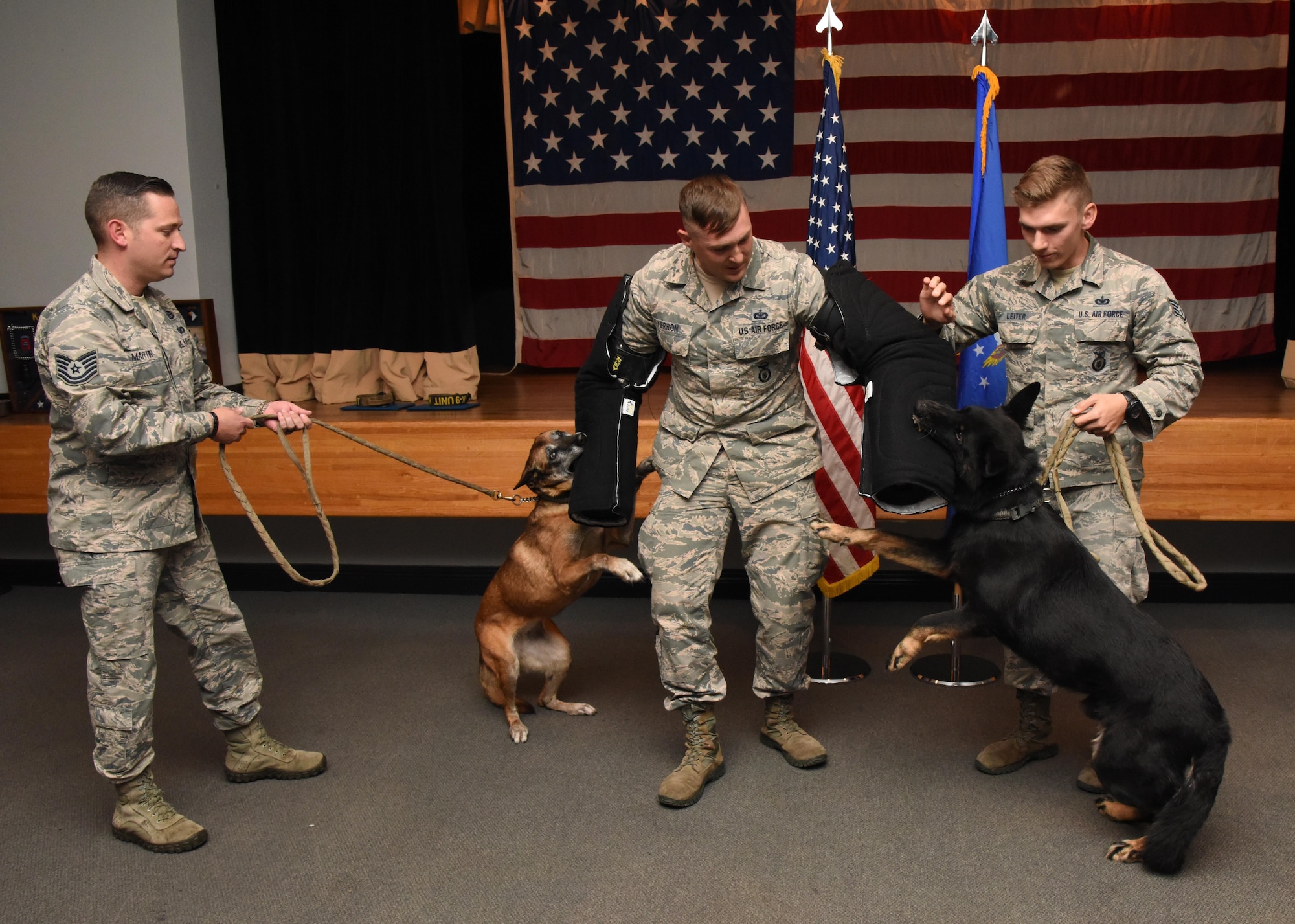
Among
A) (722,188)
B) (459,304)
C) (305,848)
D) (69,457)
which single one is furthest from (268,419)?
(459,304)

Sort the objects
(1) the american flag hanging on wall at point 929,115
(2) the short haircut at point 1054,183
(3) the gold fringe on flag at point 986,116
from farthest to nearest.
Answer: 1. (1) the american flag hanging on wall at point 929,115
2. (3) the gold fringe on flag at point 986,116
3. (2) the short haircut at point 1054,183

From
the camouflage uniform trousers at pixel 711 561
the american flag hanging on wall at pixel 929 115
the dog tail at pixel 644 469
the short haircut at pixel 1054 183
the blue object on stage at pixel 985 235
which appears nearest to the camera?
the short haircut at pixel 1054 183

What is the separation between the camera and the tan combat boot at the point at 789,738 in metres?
2.91

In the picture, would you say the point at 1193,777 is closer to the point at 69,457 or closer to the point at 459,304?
the point at 69,457

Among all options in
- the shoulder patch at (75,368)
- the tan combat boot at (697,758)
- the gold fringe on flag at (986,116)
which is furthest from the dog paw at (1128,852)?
the shoulder patch at (75,368)

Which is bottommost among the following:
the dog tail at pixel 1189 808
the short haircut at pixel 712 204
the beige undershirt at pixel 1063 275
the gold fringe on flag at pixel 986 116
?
the dog tail at pixel 1189 808

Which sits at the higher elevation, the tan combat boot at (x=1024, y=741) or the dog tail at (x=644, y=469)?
the dog tail at (x=644, y=469)

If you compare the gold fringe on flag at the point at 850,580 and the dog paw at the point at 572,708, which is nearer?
the dog paw at the point at 572,708

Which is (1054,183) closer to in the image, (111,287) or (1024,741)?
(1024,741)

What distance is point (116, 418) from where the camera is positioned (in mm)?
2338

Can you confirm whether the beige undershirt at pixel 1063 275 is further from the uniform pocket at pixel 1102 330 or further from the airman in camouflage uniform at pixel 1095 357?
the uniform pocket at pixel 1102 330

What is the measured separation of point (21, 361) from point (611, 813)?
3.98 meters

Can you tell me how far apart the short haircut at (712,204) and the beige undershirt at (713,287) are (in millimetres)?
236

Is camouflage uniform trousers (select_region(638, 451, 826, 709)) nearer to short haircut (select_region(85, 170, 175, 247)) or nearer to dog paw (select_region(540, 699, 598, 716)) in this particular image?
dog paw (select_region(540, 699, 598, 716))
